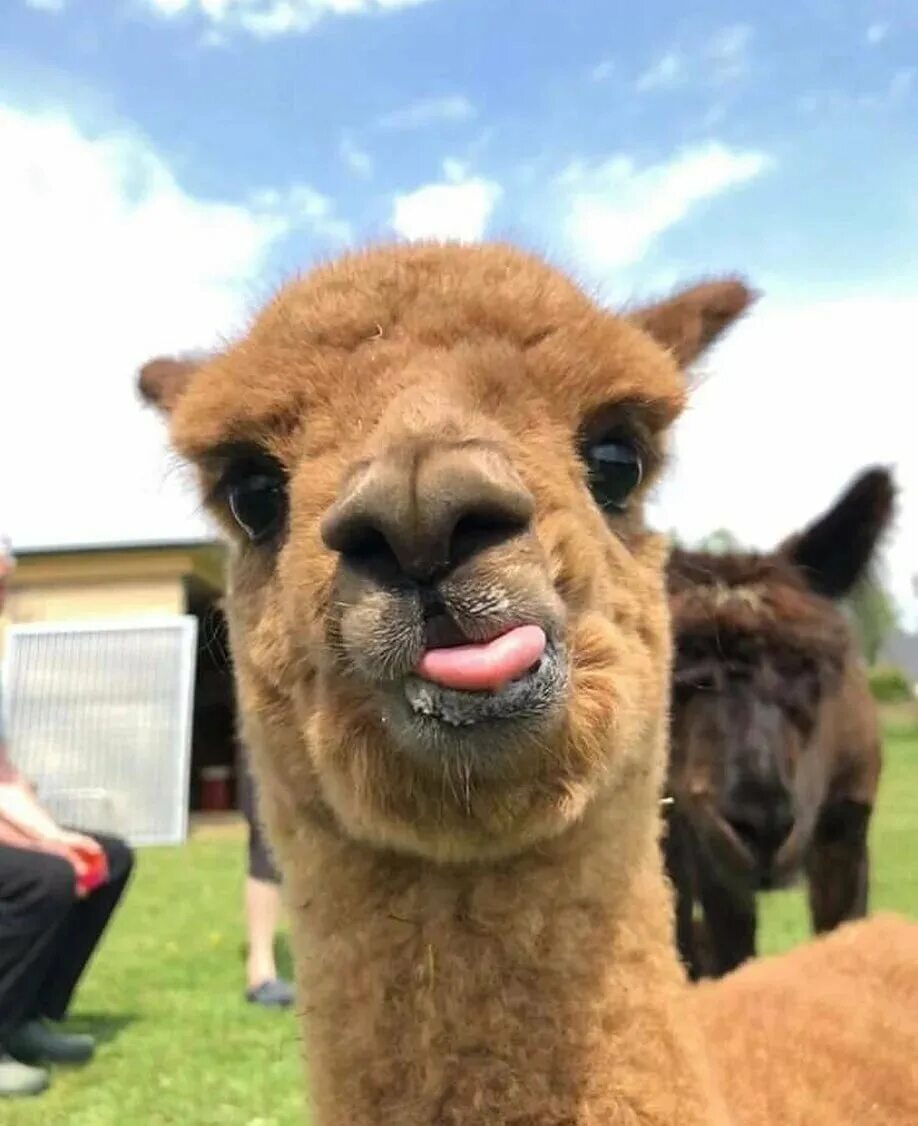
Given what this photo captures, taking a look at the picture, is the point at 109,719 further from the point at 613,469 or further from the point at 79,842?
the point at 613,469

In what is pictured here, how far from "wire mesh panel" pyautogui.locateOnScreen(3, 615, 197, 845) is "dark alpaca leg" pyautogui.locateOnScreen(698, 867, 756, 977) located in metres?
12.1

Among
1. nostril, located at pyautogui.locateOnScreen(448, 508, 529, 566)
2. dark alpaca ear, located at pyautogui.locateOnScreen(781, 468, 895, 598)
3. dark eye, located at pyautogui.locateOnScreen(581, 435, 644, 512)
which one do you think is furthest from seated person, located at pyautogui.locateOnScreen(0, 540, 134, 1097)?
nostril, located at pyautogui.locateOnScreen(448, 508, 529, 566)

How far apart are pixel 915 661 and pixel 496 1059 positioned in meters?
55.8

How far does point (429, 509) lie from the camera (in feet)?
4.54

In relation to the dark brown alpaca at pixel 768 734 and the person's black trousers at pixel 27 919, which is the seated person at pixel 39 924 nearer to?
the person's black trousers at pixel 27 919

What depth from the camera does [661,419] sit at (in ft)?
6.48

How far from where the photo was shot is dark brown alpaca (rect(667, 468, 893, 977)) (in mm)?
3771

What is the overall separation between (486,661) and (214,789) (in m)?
19.2

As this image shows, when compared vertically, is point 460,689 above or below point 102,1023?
above

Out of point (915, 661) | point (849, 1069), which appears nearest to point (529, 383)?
point (849, 1069)

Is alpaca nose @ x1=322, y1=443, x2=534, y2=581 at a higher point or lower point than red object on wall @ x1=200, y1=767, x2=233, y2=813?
higher

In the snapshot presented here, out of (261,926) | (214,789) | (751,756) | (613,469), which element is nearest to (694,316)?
(613,469)

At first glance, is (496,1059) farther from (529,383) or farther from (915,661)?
(915,661)

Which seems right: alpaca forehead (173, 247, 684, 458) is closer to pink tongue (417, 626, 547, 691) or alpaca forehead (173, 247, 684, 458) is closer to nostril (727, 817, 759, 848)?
pink tongue (417, 626, 547, 691)
